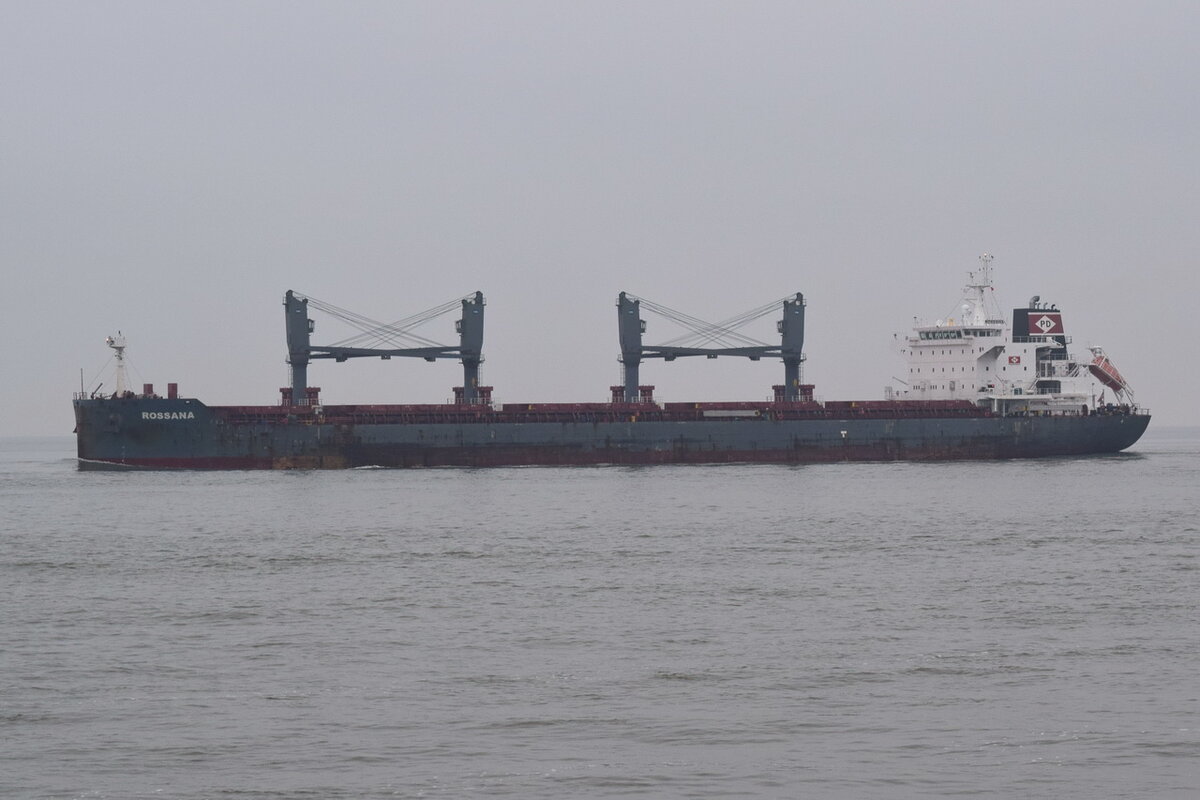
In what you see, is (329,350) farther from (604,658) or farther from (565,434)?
(604,658)

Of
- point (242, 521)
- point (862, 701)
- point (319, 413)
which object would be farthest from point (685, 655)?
point (319, 413)

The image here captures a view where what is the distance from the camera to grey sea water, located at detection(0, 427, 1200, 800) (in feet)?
41.0

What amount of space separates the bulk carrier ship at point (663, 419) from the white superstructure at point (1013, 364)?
3.0 inches

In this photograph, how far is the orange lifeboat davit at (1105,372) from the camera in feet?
213

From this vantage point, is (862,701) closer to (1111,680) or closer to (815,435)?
(1111,680)

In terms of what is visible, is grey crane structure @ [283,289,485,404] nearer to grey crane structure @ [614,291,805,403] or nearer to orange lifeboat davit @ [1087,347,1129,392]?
grey crane structure @ [614,291,805,403]

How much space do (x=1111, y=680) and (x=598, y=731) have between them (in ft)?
19.7

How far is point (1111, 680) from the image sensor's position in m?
15.5

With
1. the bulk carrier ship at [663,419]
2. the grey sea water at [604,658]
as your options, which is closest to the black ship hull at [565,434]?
the bulk carrier ship at [663,419]

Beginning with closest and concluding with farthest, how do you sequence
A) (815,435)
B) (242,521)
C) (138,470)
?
(242,521) → (138,470) → (815,435)

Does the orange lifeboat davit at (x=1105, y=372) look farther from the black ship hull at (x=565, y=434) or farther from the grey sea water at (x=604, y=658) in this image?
the grey sea water at (x=604, y=658)

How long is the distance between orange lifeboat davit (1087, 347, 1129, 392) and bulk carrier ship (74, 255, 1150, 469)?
0.08m

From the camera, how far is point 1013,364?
2569 inches

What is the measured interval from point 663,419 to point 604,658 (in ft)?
142
